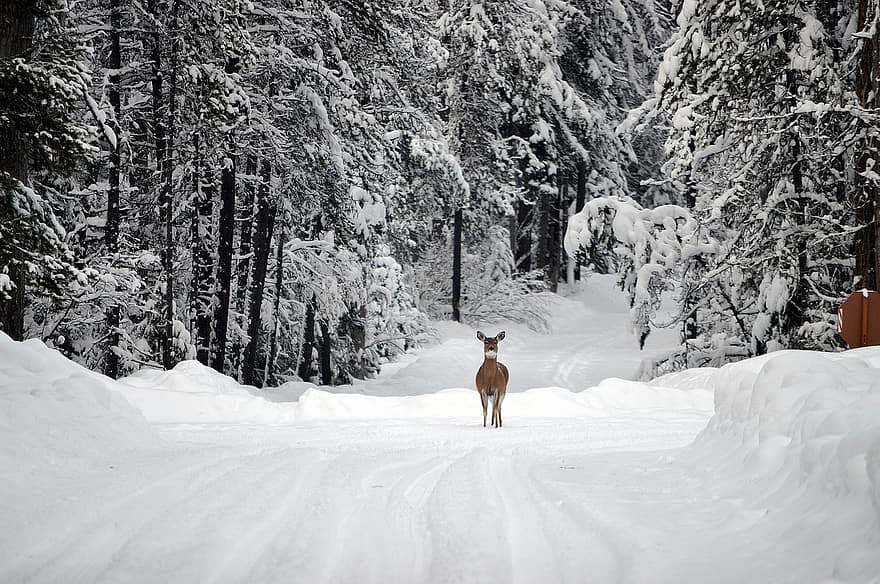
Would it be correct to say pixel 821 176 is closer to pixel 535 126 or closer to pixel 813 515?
pixel 813 515

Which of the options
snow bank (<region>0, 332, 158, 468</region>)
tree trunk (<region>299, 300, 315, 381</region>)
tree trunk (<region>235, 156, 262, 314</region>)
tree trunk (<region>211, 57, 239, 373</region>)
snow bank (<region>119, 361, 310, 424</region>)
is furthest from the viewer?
tree trunk (<region>299, 300, 315, 381</region>)

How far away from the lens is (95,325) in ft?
50.1

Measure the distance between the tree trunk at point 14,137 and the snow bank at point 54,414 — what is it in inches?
46.5

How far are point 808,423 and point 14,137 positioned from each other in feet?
28.1

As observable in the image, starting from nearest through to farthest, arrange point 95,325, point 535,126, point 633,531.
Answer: point 633,531 < point 95,325 < point 535,126

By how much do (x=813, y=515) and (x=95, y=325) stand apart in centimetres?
1429

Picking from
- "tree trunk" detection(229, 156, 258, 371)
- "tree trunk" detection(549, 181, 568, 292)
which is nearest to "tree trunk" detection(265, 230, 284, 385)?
"tree trunk" detection(229, 156, 258, 371)

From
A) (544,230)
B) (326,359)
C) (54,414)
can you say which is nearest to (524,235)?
(544,230)

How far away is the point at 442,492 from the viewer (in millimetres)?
Answer: 5586

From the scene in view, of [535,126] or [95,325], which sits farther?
[535,126]

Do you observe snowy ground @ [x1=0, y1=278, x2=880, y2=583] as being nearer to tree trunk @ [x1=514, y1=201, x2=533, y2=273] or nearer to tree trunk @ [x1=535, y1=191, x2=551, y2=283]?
tree trunk @ [x1=535, y1=191, x2=551, y2=283]

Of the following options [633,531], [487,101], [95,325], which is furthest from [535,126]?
[633,531]

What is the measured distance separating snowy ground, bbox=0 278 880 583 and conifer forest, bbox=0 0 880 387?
106 inches

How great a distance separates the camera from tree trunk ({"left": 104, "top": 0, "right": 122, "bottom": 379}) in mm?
13617
